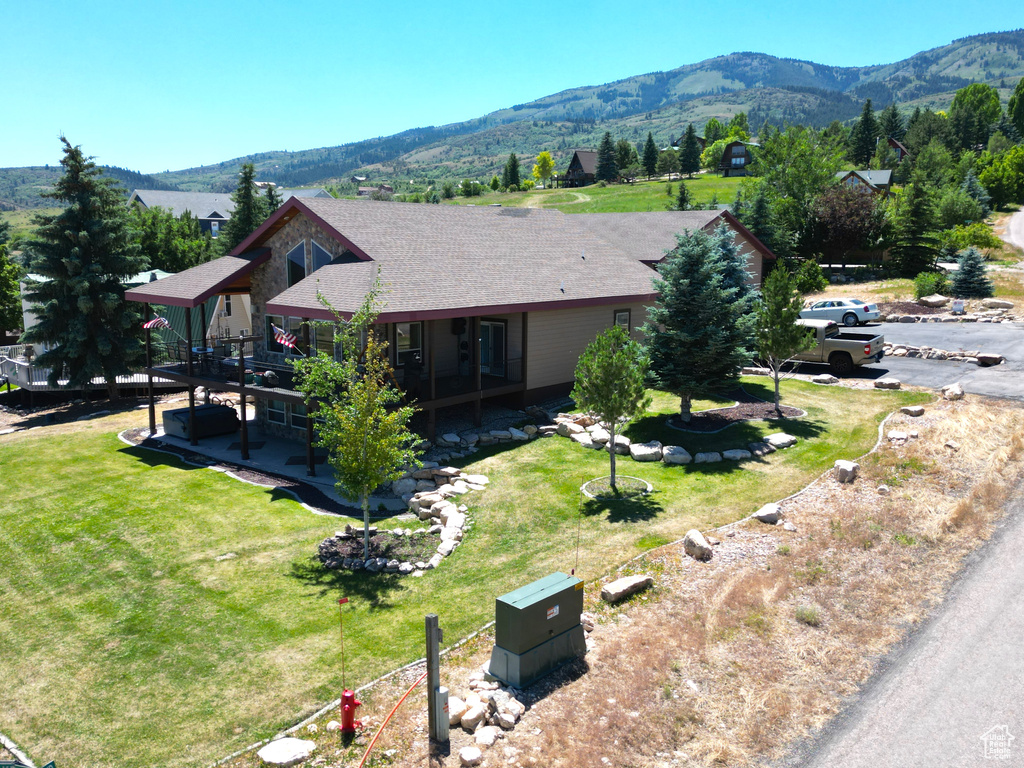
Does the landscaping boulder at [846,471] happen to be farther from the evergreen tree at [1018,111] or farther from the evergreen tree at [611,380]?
the evergreen tree at [1018,111]

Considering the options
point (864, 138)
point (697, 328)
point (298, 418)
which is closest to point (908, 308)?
point (697, 328)

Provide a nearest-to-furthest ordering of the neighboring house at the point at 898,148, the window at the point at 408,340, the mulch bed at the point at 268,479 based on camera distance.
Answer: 1. the mulch bed at the point at 268,479
2. the window at the point at 408,340
3. the neighboring house at the point at 898,148

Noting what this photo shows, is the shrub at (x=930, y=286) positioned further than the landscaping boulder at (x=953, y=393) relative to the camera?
Yes

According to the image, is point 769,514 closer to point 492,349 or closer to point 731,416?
point 731,416

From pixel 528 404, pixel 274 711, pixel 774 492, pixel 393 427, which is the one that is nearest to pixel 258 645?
pixel 274 711

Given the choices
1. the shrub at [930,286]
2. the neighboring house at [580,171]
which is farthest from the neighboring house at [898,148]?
the shrub at [930,286]

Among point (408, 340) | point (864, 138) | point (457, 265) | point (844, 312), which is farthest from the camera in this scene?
→ point (864, 138)

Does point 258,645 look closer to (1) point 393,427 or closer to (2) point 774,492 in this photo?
(1) point 393,427
